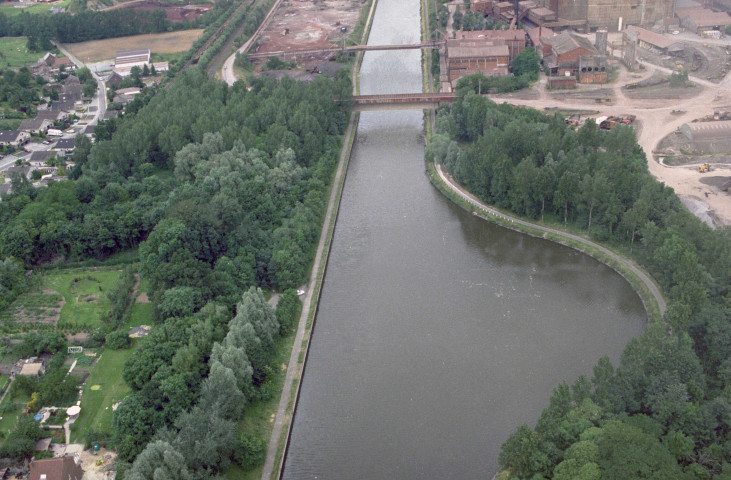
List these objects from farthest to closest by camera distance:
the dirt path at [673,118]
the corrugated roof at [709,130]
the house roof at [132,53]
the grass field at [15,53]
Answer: the grass field at [15,53] < the house roof at [132,53] < the corrugated roof at [709,130] < the dirt path at [673,118]

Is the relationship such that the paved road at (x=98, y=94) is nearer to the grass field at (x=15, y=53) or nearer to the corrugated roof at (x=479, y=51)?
the grass field at (x=15, y=53)

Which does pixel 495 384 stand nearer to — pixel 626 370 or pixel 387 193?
pixel 626 370

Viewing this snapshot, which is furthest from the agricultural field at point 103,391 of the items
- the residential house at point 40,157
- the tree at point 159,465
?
the residential house at point 40,157

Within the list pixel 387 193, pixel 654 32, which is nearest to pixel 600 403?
pixel 387 193

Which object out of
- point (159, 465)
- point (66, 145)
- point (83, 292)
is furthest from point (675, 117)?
point (159, 465)

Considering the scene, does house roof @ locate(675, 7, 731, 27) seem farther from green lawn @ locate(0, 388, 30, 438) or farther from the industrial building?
green lawn @ locate(0, 388, 30, 438)
